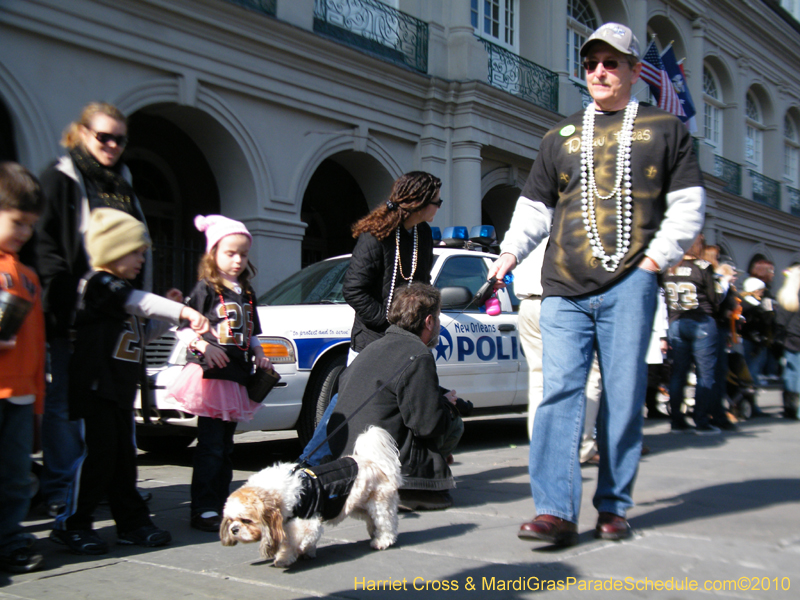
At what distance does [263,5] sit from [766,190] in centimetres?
2263

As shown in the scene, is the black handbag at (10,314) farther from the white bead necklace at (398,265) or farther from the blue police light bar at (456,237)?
the blue police light bar at (456,237)

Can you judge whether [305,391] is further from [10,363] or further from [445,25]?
[445,25]

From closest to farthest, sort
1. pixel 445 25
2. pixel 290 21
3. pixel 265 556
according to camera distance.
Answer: pixel 265 556
pixel 290 21
pixel 445 25

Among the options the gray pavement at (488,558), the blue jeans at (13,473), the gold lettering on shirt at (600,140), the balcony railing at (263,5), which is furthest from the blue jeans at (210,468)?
the balcony railing at (263,5)

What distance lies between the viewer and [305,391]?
5699 mm

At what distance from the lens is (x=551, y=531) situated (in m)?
3.23

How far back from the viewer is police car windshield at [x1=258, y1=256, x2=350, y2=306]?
21.0ft

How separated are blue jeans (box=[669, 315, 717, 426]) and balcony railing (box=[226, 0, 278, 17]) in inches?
279

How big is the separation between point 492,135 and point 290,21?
16.5ft

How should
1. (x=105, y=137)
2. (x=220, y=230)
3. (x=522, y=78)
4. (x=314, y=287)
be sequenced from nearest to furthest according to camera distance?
(x=105, y=137) < (x=220, y=230) < (x=314, y=287) < (x=522, y=78)

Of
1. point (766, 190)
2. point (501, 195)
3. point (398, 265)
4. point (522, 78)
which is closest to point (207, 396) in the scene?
point (398, 265)

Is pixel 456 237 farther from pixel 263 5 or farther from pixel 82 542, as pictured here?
pixel 263 5

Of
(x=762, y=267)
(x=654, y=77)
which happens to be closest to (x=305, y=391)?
(x=762, y=267)

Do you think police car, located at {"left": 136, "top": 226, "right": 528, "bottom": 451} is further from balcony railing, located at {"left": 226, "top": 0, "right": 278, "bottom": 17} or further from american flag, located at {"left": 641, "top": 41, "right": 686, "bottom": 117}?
american flag, located at {"left": 641, "top": 41, "right": 686, "bottom": 117}
